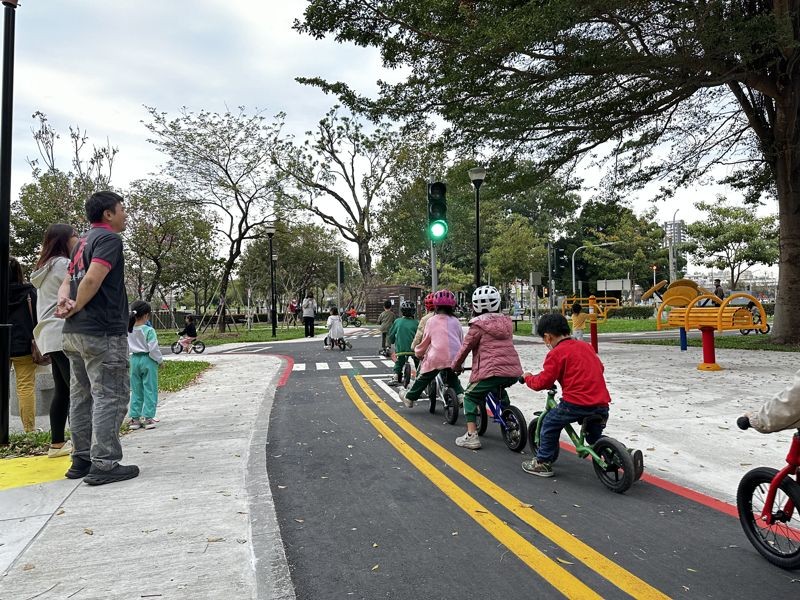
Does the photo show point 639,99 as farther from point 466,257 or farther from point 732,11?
point 466,257

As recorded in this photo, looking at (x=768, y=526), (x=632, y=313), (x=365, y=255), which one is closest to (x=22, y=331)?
(x=768, y=526)

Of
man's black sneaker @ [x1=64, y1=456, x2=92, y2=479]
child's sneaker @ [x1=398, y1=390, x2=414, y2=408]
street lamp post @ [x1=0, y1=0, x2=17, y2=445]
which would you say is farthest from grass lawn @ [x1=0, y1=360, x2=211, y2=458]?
child's sneaker @ [x1=398, y1=390, x2=414, y2=408]

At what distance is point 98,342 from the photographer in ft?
14.7

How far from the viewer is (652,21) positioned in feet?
37.6

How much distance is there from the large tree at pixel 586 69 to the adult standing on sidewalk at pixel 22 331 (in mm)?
7387

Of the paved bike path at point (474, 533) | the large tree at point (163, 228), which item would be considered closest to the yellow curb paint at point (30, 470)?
the paved bike path at point (474, 533)

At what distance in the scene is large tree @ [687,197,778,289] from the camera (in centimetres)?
4212

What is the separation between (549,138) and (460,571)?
13499mm

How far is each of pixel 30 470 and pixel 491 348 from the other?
431cm

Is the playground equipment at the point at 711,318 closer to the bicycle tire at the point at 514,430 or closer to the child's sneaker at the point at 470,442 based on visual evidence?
the bicycle tire at the point at 514,430

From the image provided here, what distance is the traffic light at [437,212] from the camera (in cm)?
1079

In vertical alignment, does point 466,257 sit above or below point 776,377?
above

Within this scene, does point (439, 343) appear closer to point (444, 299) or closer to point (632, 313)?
point (444, 299)

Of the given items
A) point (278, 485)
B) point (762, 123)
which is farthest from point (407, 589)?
point (762, 123)
